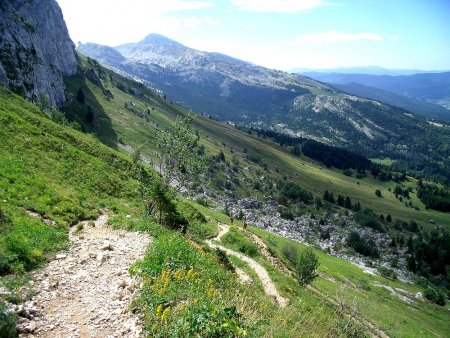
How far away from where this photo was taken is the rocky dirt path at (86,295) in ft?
42.7

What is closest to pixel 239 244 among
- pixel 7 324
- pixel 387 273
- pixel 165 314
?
pixel 165 314

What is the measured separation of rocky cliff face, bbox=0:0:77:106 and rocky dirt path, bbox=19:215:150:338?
6922cm

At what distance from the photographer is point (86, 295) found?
15633mm

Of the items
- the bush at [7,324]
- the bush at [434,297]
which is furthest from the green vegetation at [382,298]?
the bush at [7,324]

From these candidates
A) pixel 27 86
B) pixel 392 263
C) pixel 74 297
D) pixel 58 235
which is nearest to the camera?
pixel 74 297

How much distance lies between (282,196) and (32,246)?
16656 centimetres

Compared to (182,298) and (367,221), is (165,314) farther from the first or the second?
(367,221)

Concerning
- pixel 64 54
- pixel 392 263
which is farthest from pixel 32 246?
pixel 64 54

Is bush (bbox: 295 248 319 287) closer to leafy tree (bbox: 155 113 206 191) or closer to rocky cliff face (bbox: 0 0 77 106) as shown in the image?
leafy tree (bbox: 155 113 206 191)

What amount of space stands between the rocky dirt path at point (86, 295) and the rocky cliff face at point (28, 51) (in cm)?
6922

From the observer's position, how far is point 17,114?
4622 centimetres

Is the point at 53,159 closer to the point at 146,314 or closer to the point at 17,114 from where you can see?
the point at 17,114

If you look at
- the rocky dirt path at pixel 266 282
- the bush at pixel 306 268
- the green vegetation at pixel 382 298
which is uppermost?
the rocky dirt path at pixel 266 282

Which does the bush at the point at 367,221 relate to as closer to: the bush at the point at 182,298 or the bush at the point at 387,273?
the bush at the point at 387,273
